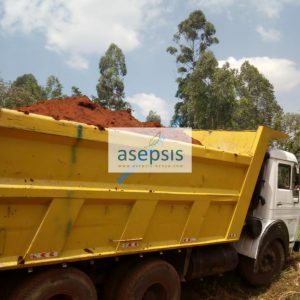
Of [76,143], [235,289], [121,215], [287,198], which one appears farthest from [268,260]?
[76,143]

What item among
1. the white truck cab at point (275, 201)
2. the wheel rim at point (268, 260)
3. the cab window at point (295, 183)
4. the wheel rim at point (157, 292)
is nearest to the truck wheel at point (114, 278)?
the wheel rim at point (157, 292)

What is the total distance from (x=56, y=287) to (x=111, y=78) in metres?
22.5

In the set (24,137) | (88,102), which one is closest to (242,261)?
(88,102)

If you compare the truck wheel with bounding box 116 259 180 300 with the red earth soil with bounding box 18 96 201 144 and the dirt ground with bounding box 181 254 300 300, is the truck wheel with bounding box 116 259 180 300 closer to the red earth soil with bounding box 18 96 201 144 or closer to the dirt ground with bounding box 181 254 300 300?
the dirt ground with bounding box 181 254 300 300

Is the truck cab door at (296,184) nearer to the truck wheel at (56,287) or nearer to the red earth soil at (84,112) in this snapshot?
the red earth soil at (84,112)

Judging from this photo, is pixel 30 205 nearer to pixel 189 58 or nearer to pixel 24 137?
pixel 24 137

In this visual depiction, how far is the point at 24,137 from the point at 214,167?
270 cm

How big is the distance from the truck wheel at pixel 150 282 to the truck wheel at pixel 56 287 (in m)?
0.53

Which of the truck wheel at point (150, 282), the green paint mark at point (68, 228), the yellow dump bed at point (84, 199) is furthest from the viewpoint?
the truck wheel at point (150, 282)

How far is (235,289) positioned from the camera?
6477mm

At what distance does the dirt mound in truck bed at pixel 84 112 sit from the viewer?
4.87 metres

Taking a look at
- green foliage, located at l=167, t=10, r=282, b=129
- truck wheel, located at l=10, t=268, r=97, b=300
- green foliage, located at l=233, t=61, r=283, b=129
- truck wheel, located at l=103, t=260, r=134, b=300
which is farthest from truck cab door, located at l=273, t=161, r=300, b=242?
green foliage, located at l=233, t=61, r=283, b=129

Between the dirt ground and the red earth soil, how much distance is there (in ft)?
8.12

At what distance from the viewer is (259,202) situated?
21.5 feet
